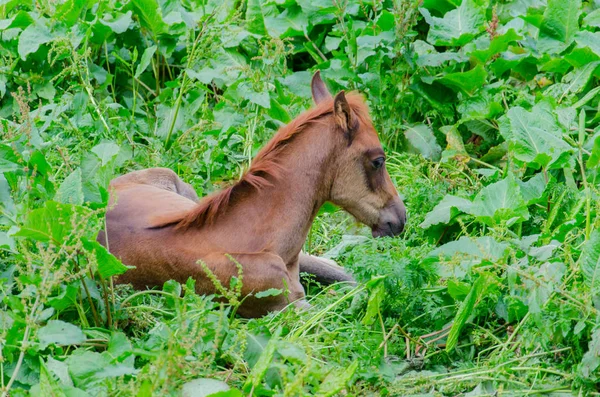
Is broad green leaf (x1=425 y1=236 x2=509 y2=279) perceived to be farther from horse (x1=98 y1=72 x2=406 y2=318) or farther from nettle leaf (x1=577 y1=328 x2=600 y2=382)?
horse (x1=98 y1=72 x2=406 y2=318)

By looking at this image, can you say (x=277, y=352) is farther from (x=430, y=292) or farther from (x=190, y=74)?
(x=190, y=74)

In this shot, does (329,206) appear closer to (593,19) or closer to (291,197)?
(291,197)

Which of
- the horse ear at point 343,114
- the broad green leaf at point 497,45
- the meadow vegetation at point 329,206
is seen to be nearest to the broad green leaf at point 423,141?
the meadow vegetation at point 329,206

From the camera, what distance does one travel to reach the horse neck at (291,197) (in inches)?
247

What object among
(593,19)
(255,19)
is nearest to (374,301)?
(593,19)

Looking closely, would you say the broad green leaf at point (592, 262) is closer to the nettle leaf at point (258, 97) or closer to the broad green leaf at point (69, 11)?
the nettle leaf at point (258, 97)

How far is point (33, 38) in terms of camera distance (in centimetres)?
846

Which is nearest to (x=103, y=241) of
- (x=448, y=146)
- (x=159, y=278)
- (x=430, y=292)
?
(x=159, y=278)

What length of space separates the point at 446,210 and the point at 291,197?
1.19 meters

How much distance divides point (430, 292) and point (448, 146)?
271 centimetres

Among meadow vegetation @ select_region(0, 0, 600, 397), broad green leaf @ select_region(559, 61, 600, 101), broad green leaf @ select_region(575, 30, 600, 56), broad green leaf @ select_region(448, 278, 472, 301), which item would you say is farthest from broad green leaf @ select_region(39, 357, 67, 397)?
broad green leaf @ select_region(575, 30, 600, 56)

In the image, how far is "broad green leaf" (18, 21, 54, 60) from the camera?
843cm

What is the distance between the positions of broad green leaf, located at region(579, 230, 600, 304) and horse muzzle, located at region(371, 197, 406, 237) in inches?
75.8

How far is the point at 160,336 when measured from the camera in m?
4.91
